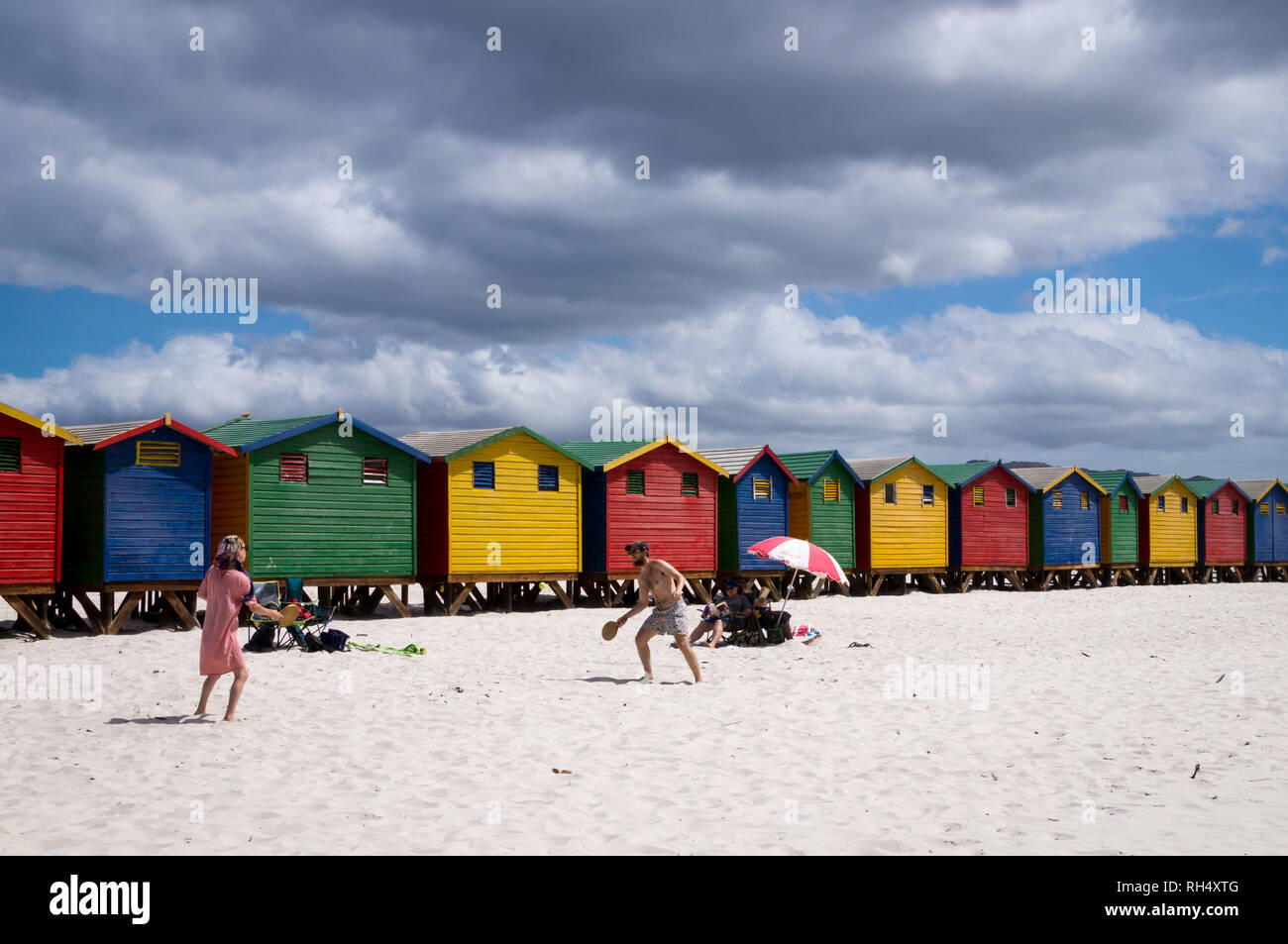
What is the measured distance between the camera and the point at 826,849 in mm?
6570

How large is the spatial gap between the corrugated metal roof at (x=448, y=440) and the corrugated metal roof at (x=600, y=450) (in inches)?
76.3

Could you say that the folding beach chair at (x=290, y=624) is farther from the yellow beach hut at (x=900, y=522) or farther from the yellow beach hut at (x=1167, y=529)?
the yellow beach hut at (x=1167, y=529)

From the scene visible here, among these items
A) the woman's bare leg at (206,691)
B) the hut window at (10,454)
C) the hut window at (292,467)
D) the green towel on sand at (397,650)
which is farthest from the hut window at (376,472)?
the woman's bare leg at (206,691)

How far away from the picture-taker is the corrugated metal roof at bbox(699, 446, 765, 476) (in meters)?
31.1

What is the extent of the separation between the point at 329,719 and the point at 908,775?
533 cm

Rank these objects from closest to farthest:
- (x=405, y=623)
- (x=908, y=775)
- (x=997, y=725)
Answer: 1. (x=908, y=775)
2. (x=997, y=725)
3. (x=405, y=623)

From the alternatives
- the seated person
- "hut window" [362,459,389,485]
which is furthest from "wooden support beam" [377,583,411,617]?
the seated person

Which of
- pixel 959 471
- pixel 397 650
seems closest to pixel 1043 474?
pixel 959 471

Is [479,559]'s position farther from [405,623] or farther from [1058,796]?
[1058,796]

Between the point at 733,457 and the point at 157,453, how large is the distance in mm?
15870

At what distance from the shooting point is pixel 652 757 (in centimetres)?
916

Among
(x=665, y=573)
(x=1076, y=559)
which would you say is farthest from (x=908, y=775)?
(x=1076, y=559)

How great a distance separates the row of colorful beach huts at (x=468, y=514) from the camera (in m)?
19.9
